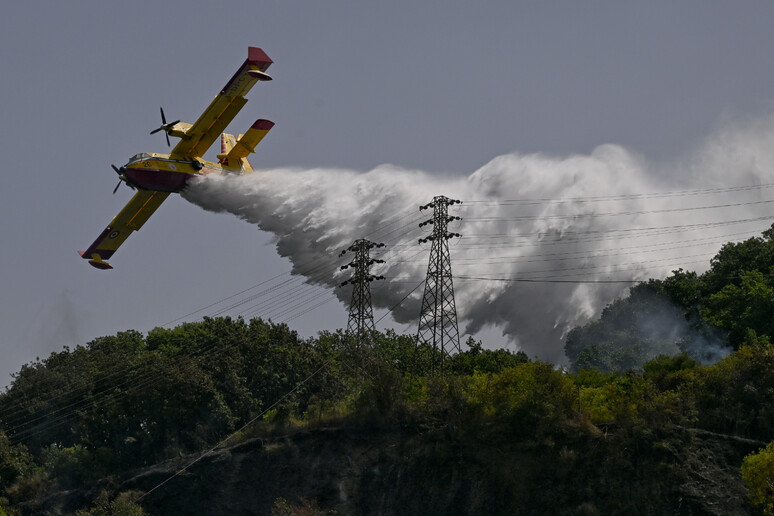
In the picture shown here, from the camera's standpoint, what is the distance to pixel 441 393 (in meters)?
58.4

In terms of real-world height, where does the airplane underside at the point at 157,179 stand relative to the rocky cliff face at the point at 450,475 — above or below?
above

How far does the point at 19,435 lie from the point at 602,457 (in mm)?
40578

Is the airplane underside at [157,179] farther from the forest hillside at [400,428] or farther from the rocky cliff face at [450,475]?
the rocky cliff face at [450,475]

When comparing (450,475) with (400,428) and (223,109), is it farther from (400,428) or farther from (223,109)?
(223,109)

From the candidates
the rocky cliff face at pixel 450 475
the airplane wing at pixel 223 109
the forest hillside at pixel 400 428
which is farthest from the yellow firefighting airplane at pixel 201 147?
the rocky cliff face at pixel 450 475

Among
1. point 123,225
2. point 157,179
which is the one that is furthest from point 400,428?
point 123,225

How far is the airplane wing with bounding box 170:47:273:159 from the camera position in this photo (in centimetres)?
6034

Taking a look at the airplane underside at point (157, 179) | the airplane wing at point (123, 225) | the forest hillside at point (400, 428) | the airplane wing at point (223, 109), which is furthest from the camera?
the airplane wing at point (123, 225)

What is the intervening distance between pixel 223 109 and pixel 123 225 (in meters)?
11.7

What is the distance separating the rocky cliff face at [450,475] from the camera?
168 ft

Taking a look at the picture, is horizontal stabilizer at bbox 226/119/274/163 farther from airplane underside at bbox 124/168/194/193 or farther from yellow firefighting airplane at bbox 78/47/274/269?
airplane underside at bbox 124/168/194/193

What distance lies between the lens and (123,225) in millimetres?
69188

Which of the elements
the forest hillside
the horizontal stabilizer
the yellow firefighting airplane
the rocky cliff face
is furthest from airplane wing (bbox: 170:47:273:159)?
the rocky cliff face

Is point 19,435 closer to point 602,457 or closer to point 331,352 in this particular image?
point 331,352
